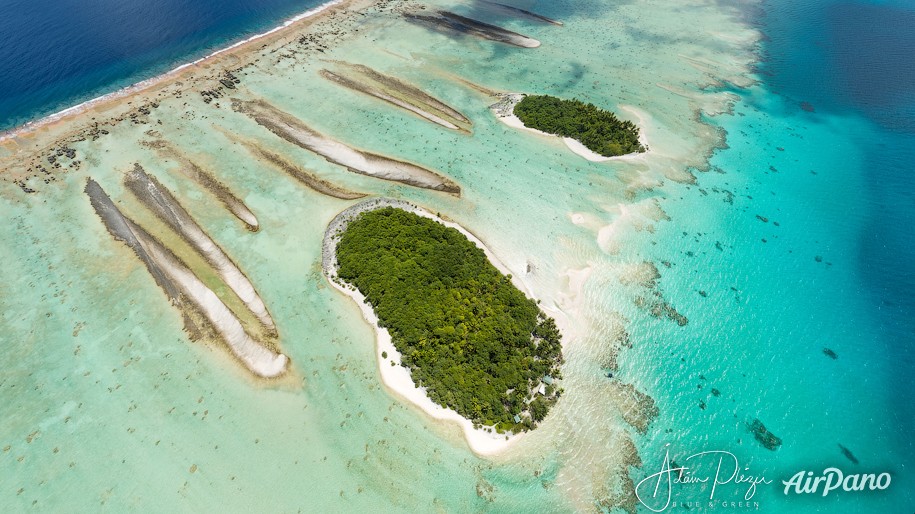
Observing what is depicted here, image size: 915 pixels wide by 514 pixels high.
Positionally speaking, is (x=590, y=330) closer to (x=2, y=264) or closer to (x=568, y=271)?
(x=568, y=271)

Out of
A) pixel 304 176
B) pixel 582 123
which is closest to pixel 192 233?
pixel 304 176

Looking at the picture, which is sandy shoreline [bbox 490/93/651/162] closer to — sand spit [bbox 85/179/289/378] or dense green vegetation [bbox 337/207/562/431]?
dense green vegetation [bbox 337/207/562/431]

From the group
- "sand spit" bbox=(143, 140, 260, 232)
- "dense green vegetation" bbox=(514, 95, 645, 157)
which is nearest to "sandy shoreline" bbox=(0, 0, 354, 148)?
"sand spit" bbox=(143, 140, 260, 232)

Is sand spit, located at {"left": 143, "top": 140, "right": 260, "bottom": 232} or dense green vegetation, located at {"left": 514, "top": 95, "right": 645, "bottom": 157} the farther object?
dense green vegetation, located at {"left": 514, "top": 95, "right": 645, "bottom": 157}

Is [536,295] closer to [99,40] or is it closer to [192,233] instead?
[192,233]

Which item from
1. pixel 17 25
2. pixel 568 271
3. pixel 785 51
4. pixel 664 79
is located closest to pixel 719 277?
pixel 568 271

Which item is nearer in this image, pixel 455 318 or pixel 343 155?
pixel 455 318
